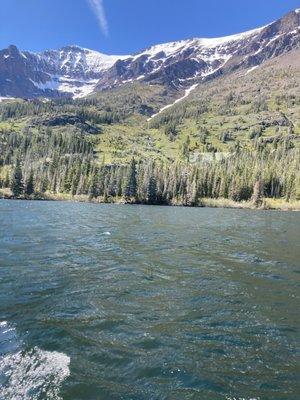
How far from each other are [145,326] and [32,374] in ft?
23.9

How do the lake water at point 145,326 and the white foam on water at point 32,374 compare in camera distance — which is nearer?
the white foam on water at point 32,374

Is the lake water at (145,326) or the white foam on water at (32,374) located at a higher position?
the lake water at (145,326)

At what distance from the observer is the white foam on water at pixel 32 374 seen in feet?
48.6

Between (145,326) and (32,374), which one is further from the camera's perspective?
(145,326)

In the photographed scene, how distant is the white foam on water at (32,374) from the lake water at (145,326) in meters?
0.04

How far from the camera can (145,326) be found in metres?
22.1

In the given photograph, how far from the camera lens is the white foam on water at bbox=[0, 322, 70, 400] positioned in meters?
14.8

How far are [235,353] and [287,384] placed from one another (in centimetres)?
314

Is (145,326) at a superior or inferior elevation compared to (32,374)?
superior

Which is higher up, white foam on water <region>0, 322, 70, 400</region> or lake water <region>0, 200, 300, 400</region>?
lake water <region>0, 200, 300, 400</region>

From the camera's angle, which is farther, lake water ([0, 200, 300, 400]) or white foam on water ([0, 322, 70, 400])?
lake water ([0, 200, 300, 400])

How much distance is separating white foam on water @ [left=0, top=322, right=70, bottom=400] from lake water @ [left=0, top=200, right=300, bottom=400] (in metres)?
0.04

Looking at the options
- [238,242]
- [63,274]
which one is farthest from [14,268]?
[238,242]

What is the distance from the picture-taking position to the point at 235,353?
63.7 ft
